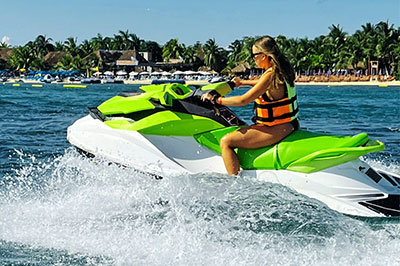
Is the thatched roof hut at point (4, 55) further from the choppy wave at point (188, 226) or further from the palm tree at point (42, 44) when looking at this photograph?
the choppy wave at point (188, 226)

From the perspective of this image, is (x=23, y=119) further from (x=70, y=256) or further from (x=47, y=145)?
(x=70, y=256)

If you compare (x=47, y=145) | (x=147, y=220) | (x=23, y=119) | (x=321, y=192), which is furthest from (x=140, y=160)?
(x=23, y=119)

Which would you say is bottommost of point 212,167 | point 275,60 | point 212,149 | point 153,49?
point 212,167

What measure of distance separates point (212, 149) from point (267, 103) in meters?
0.56

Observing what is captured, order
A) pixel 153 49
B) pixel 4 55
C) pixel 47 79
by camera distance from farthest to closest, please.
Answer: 1. pixel 153 49
2. pixel 4 55
3. pixel 47 79

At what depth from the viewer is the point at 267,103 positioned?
387 centimetres

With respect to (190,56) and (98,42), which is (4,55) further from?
(190,56)

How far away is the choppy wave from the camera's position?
3.31 metres

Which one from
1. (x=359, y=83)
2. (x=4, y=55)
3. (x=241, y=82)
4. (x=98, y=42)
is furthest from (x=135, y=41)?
(x=241, y=82)

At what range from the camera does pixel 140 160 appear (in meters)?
4.23

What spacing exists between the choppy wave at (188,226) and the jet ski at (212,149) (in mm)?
101

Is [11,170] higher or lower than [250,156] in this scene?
lower

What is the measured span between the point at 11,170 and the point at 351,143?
13.2ft

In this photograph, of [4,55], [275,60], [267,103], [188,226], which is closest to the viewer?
[188,226]
